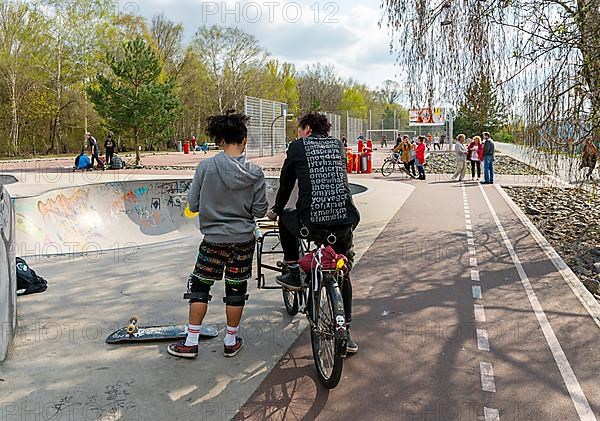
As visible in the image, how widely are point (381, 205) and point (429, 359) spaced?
9708mm

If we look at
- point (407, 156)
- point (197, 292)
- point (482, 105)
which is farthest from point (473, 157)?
point (197, 292)

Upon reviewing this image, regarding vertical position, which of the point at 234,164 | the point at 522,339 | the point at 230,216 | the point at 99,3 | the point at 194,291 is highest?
the point at 99,3

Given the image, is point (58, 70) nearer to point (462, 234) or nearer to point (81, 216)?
point (81, 216)

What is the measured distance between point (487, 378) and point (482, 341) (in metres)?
0.79

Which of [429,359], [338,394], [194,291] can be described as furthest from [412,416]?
[194,291]

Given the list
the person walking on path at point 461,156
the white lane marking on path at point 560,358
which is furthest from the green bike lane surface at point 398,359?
the person walking on path at point 461,156

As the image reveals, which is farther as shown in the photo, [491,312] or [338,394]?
[491,312]

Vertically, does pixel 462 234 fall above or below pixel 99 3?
below

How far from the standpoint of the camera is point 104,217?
1425cm

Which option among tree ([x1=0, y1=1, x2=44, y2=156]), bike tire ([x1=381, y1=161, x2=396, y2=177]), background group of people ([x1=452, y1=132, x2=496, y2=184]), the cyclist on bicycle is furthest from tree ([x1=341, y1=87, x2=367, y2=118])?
the cyclist on bicycle

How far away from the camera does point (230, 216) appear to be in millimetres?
4367

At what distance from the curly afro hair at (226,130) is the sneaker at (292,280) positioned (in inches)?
46.5

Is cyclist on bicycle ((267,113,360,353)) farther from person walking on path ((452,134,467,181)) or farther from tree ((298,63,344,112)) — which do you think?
tree ((298,63,344,112))

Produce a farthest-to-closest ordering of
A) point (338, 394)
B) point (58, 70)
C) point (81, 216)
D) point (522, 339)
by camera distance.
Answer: point (58, 70) → point (81, 216) → point (522, 339) → point (338, 394)
